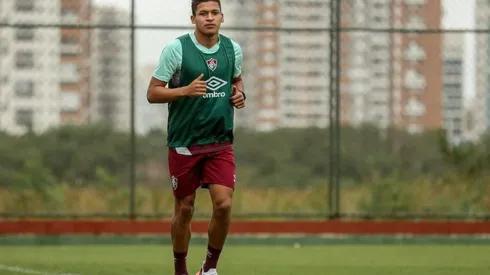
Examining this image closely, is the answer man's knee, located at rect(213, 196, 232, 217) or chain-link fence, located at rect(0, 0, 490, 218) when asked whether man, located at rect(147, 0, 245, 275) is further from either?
chain-link fence, located at rect(0, 0, 490, 218)

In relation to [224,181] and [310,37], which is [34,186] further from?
[224,181]

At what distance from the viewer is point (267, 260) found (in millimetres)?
11617

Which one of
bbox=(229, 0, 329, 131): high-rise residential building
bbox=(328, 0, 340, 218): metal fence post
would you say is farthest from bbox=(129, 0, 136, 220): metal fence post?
bbox=(328, 0, 340, 218): metal fence post

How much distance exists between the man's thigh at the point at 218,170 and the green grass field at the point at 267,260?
1698mm

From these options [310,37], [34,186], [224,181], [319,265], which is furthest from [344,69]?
[224,181]

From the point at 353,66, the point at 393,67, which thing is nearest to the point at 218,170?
the point at 353,66

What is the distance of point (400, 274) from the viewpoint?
390 inches

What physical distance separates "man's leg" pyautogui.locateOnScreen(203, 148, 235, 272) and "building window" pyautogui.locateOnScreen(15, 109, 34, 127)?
8618mm

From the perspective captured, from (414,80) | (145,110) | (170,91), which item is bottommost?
(145,110)

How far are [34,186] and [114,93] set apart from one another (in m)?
1.87

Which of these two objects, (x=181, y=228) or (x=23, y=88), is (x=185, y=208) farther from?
(x=23, y=88)

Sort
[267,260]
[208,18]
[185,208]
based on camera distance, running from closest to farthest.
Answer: [208,18] < [185,208] < [267,260]

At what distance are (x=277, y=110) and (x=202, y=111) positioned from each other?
383 inches

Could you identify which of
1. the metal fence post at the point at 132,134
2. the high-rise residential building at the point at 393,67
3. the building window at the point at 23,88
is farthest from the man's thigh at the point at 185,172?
the building window at the point at 23,88
